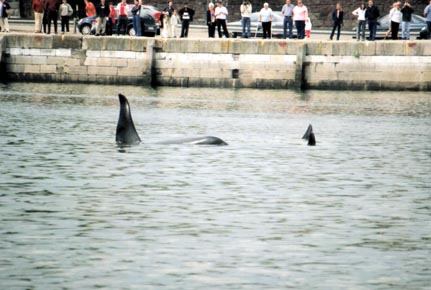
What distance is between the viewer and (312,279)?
16.8 metres

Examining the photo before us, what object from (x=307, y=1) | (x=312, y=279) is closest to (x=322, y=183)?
(x=312, y=279)

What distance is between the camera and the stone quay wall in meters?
50.8

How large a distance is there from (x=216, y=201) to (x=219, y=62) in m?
28.4

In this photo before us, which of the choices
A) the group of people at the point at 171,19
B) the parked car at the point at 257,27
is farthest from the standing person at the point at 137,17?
the parked car at the point at 257,27

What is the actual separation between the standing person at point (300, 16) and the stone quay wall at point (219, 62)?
5.06 feet

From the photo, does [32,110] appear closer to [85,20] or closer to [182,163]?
[182,163]

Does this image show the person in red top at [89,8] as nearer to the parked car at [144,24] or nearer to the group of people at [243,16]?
the parked car at [144,24]

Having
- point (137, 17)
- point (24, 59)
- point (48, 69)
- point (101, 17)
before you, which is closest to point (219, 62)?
point (137, 17)

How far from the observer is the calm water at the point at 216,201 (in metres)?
17.2

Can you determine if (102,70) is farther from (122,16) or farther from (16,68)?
(122,16)

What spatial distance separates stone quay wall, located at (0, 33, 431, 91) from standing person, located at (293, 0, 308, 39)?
5.06ft

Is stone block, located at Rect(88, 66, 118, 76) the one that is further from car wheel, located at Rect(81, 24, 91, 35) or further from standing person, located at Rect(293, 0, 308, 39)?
car wheel, located at Rect(81, 24, 91, 35)

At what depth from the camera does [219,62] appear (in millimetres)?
51656

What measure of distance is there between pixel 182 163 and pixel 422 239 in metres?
9.72
